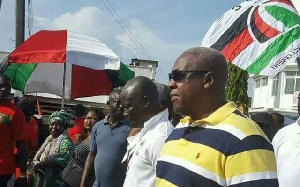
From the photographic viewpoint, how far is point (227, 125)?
7.55ft

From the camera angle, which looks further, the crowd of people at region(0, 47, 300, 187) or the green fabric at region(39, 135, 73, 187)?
the green fabric at region(39, 135, 73, 187)

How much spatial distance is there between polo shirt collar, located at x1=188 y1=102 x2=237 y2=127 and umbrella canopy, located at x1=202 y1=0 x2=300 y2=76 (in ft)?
9.77

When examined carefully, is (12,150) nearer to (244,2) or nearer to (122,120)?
(122,120)

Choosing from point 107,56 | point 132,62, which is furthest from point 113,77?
point 132,62

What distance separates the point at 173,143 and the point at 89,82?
293 inches

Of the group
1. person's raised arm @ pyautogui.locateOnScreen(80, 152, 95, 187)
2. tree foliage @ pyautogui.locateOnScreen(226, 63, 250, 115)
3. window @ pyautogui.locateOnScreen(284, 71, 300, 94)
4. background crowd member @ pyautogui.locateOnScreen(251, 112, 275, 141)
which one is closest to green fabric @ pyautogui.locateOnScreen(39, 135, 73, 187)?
person's raised arm @ pyautogui.locateOnScreen(80, 152, 95, 187)

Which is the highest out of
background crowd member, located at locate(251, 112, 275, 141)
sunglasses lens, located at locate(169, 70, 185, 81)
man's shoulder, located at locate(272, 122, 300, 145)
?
sunglasses lens, located at locate(169, 70, 185, 81)

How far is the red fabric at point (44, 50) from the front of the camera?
7582mm

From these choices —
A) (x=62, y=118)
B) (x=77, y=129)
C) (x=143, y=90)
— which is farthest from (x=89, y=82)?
(x=143, y=90)

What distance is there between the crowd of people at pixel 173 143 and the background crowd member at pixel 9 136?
0.01 metres

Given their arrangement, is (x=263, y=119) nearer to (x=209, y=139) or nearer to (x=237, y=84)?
(x=209, y=139)

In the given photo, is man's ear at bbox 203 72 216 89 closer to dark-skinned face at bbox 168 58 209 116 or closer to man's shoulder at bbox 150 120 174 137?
dark-skinned face at bbox 168 58 209 116

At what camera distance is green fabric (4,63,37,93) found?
9.88 m

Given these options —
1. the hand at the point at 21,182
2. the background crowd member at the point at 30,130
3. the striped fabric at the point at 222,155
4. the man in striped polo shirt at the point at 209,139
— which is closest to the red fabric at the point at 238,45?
the hand at the point at 21,182
